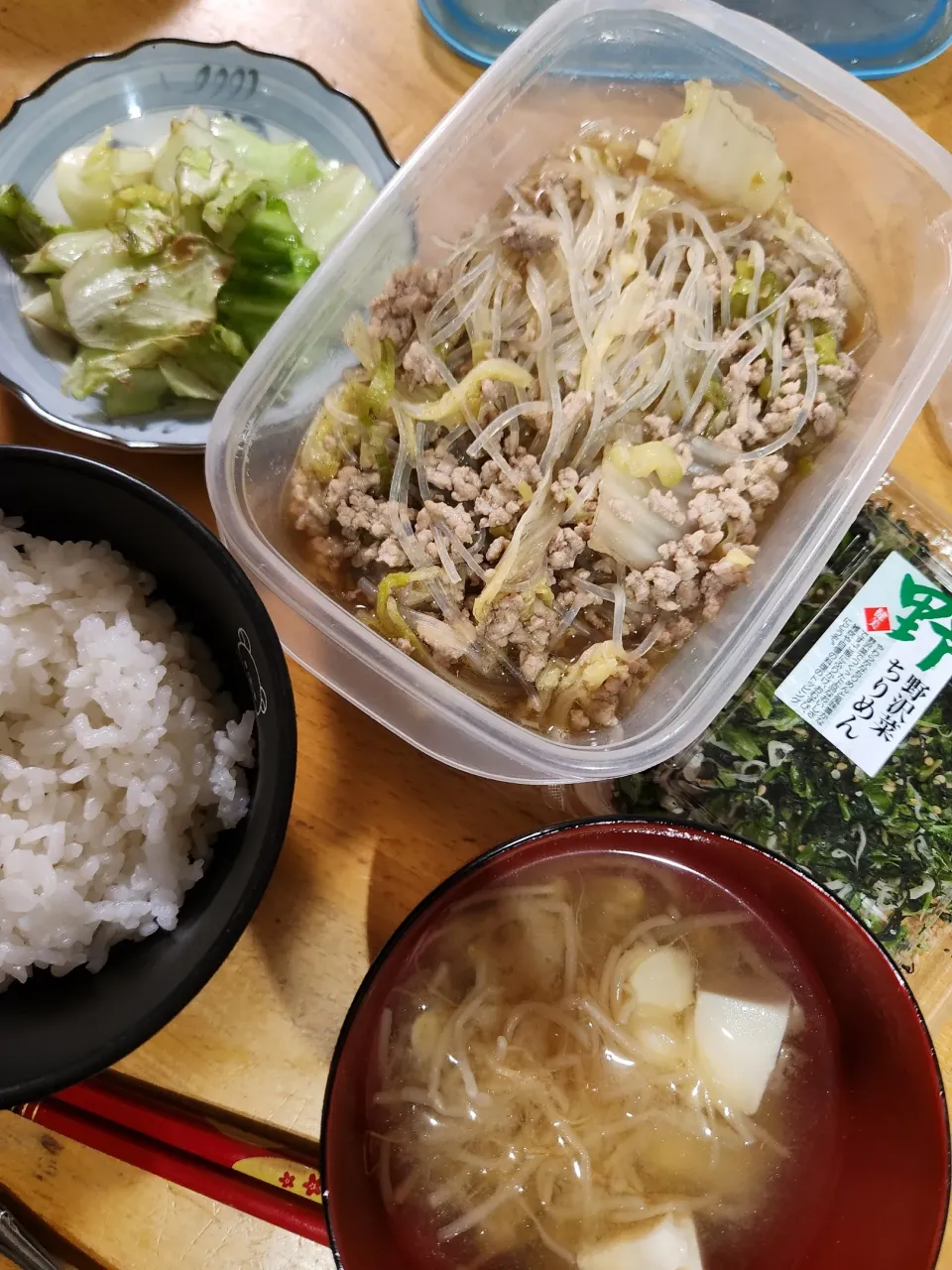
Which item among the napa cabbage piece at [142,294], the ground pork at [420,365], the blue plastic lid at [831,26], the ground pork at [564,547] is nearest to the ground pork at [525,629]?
the ground pork at [564,547]

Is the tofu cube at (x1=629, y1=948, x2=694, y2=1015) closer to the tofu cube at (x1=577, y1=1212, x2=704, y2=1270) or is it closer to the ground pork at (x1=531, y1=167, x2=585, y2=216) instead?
the tofu cube at (x1=577, y1=1212, x2=704, y2=1270)

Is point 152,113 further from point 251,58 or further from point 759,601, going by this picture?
point 759,601

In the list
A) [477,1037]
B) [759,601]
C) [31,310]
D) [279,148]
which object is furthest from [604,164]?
[477,1037]

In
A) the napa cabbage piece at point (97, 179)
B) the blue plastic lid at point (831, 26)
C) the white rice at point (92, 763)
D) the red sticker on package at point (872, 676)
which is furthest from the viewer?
the blue plastic lid at point (831, 26)

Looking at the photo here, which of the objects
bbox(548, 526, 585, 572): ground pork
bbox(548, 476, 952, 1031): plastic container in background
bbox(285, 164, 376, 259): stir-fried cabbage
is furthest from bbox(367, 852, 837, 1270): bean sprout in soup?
bbox(285, 164, 376, 259): stir-fried cabbage

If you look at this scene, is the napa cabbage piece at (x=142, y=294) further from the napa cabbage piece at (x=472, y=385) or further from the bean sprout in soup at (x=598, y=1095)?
the bean sprout in soup at (x=598, y=1095)
